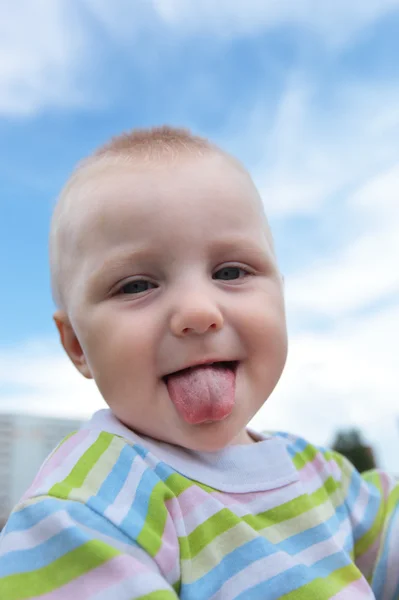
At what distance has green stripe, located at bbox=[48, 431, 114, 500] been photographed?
3.13 feet

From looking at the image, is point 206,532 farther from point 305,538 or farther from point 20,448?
point 20,448

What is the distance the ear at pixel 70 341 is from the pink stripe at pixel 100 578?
0.53m

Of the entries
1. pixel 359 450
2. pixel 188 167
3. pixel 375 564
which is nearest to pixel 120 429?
pixel 188 167

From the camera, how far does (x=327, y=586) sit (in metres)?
1.10

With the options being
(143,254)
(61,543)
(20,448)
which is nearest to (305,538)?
(61,543)

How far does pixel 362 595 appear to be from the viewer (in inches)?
45.8

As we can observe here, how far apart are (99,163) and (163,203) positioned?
24cm

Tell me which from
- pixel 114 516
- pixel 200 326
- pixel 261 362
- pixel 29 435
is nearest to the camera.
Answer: pixel 114 516

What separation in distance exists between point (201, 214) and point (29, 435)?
6.08 meters

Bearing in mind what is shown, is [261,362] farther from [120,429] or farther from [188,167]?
[188,167]

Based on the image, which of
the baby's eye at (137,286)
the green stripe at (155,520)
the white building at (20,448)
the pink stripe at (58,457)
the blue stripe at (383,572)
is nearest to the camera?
the green stripe at (155,520)

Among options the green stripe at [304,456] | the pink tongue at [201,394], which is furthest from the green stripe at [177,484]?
the green stripe at [304,456]

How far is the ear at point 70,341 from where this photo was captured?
4.42 feet

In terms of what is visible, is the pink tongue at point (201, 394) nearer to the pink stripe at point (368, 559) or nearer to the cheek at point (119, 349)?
the cheek at point (119, 349)
